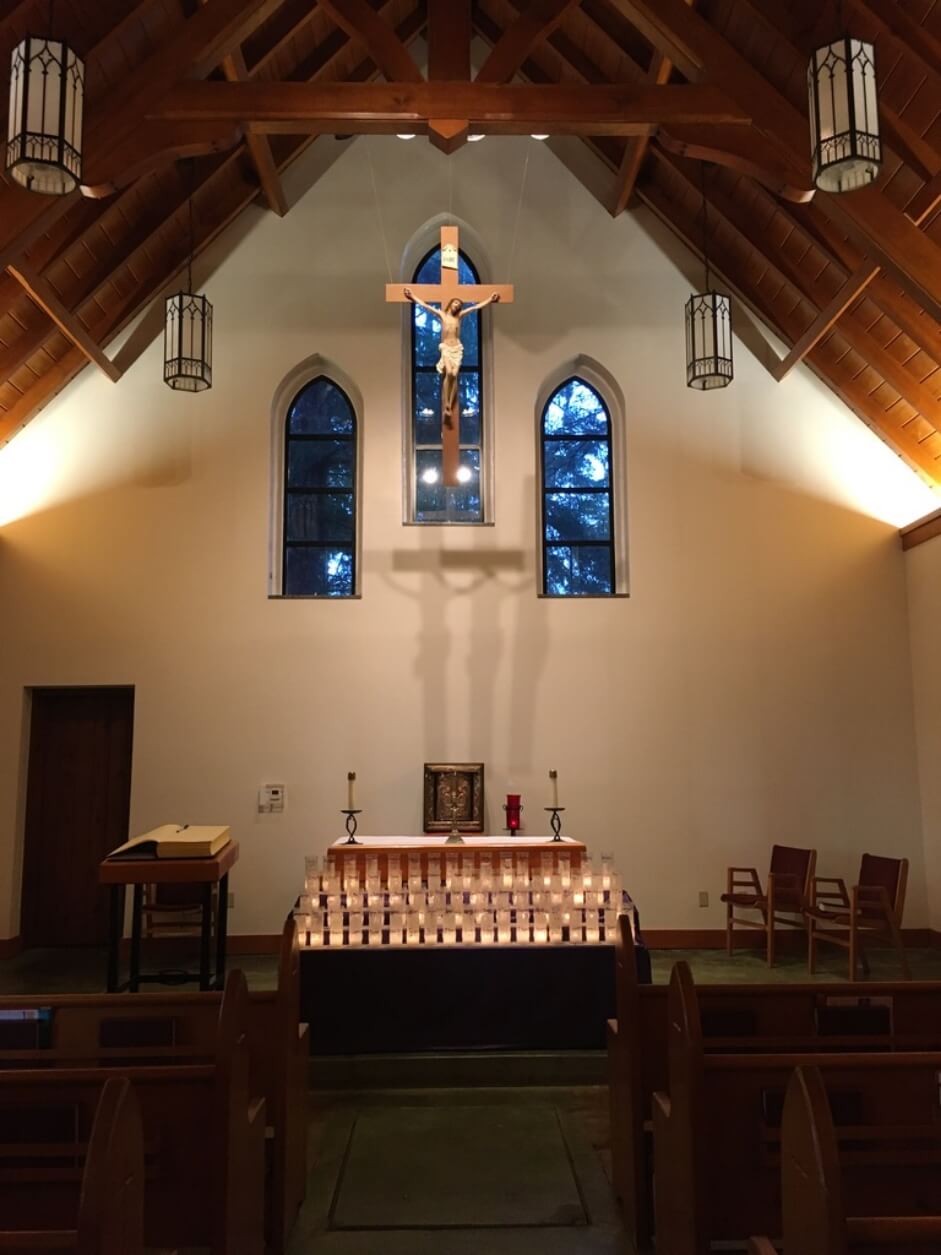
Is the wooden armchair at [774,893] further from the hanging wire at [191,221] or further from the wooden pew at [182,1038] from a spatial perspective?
the hanging wire at [191,221]

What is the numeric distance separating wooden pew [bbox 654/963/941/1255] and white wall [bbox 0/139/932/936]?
14.6 feet

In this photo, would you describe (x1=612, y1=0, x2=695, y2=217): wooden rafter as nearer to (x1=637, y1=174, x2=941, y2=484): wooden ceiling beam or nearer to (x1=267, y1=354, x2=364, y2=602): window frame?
(x1=637, y1=174, x2=941, y2=484): wooden ceiling beam

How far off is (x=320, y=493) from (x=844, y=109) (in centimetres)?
469

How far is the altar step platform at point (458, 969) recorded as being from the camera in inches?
175

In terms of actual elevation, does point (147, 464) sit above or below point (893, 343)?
below

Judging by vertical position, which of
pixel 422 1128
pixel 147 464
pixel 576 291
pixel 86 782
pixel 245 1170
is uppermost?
pixel 576 291

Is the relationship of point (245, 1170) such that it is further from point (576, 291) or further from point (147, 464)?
point (576, 291)

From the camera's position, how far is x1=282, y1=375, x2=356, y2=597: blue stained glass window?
7.43 meters

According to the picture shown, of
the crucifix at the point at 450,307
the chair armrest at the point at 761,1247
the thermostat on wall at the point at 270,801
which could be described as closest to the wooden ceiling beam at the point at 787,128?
the crucifix at the point at 450,307

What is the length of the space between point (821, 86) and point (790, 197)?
3.95 feet

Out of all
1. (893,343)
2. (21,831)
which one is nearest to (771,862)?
(893,343)

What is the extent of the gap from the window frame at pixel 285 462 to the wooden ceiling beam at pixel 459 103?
2.44 meters

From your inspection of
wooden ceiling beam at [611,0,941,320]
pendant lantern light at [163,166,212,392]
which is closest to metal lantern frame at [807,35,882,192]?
wooden ceiling beam at [611,0,941,320]

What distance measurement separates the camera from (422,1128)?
3.89 metres
